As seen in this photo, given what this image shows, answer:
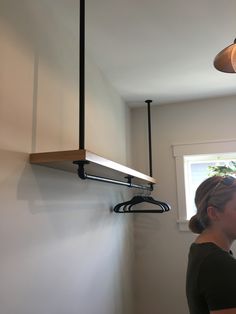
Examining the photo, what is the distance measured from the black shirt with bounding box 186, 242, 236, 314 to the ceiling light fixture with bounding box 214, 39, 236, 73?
0.89 metres

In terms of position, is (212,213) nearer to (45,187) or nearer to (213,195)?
(213,195)

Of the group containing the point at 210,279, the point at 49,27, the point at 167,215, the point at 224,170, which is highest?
the point at 49,27

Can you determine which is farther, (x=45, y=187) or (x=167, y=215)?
(x=167, y=215)

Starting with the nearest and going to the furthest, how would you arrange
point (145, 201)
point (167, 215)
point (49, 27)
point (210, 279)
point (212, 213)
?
point (210, 279)
point (212, 213)
point (49, 27)
point (145, 201)
point (167, 215)

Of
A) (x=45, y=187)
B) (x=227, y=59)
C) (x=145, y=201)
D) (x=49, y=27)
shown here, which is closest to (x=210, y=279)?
(x=45, y=187)

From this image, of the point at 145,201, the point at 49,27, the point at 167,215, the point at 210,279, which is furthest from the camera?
the point at 167,215

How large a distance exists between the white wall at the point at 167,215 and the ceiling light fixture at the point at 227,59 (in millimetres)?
1511

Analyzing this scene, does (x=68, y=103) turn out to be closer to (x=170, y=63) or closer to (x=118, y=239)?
(x=170, y=63)

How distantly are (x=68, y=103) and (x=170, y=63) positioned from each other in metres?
0.93

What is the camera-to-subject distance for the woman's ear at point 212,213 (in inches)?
44.5

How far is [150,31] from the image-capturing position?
1.89m

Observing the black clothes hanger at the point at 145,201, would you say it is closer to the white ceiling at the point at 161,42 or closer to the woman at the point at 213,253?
the white ceiling at the point at 161,42

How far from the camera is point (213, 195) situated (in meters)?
1.15

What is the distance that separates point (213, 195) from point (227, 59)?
702mm
